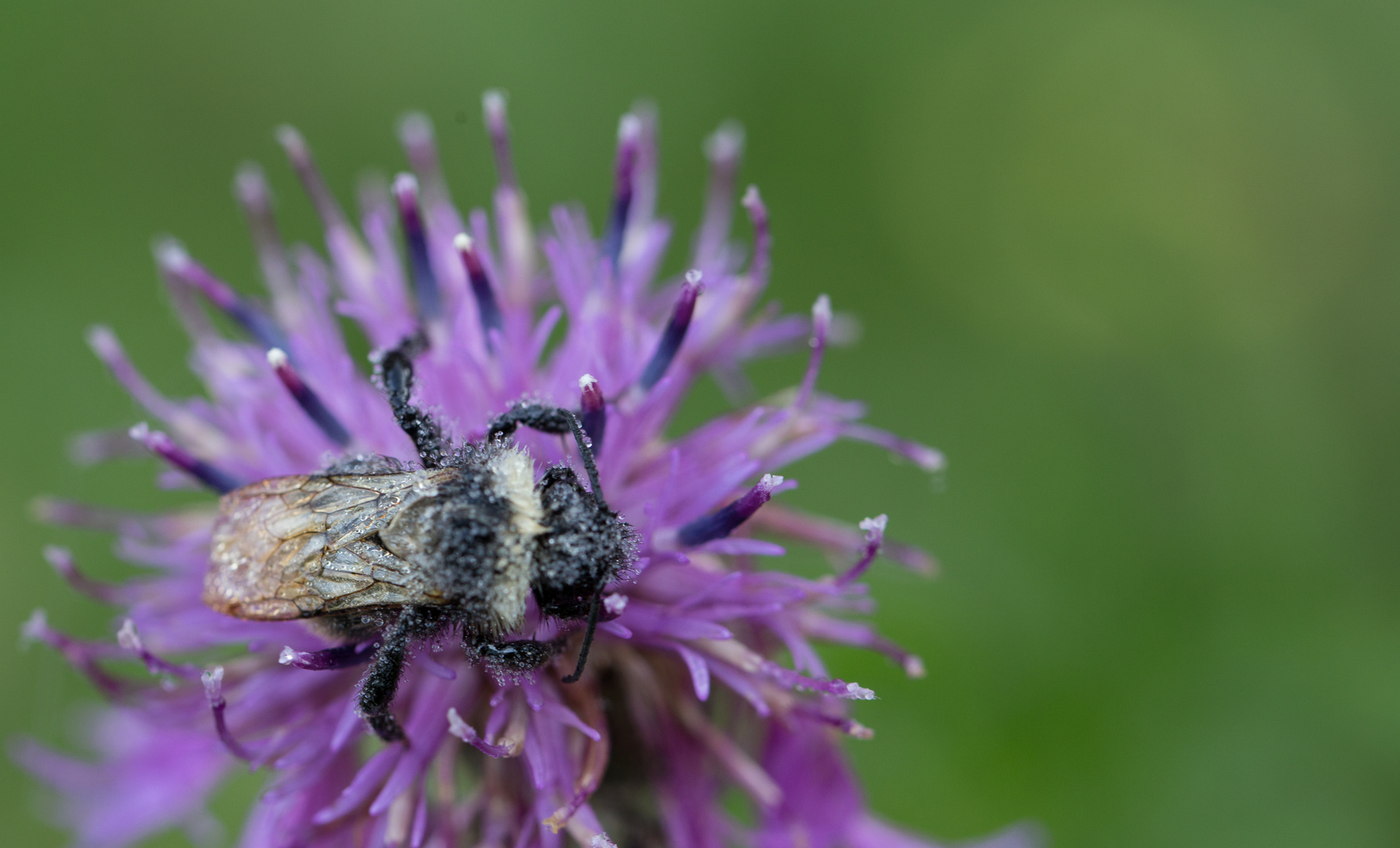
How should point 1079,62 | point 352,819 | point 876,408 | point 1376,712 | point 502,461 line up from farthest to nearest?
point 1079,62 < point 876,408 < point 1376,712 < point 352,819 < point 502,461

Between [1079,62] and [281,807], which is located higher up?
[1079,62]

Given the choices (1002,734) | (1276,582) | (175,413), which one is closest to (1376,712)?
(1276,582)

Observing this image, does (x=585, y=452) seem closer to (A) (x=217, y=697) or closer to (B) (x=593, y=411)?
(B) (x=593, y=411)

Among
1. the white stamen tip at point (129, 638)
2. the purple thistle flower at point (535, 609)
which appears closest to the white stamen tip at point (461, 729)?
the purple thistle flower at point (535, 609)

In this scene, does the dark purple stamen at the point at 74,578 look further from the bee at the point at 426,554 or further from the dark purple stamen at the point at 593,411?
the dark purple stamen at the point at 593,411

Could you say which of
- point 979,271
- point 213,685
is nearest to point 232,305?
point 213,685

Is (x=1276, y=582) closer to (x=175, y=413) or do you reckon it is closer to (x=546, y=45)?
(x=175, y=413)
